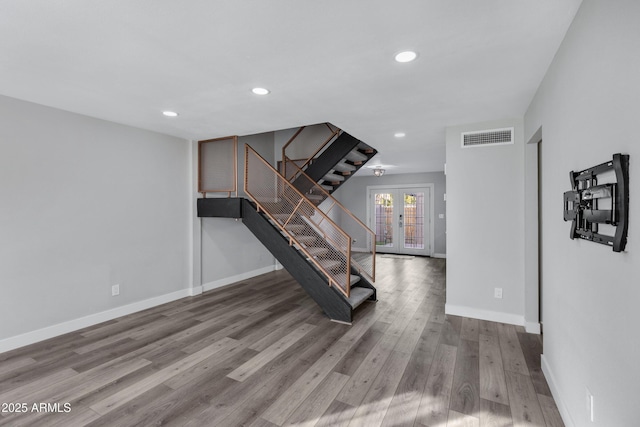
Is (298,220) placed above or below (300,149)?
below

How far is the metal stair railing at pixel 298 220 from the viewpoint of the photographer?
3.99 meters

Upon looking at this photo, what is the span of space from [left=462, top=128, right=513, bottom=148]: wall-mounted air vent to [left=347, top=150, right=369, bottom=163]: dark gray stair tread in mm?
1962

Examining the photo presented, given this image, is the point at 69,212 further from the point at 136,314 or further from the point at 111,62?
the point at 111,62

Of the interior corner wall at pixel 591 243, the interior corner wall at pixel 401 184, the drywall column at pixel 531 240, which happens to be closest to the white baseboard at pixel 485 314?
the drywall column at pixel 531 240

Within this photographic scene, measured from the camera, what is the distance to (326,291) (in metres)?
3.74

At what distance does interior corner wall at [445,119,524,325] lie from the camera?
3.49 meters

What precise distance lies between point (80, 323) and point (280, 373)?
8.48 feet

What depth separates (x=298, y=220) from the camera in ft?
15.8

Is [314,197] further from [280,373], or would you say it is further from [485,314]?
[280,373]

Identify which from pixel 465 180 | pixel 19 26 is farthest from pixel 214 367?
pixel 465 180

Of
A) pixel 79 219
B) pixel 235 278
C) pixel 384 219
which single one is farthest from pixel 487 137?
pixel 384 219

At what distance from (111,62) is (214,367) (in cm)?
254

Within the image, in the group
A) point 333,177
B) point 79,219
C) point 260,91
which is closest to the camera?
point 260,91

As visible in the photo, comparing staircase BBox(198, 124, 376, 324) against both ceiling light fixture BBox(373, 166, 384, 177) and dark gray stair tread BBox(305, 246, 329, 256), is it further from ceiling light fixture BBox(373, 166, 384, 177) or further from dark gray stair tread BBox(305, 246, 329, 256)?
ceiling light fixture BBox(373, 166, 384, 177)
